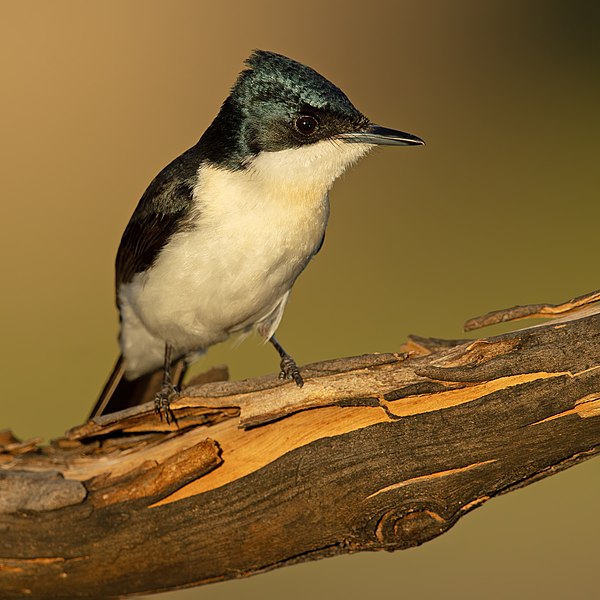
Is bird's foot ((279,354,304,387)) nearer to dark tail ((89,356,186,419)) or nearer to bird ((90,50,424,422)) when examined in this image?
bird ((90,50,424,422))

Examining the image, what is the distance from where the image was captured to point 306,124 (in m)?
5.60

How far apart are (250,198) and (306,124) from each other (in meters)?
0.55

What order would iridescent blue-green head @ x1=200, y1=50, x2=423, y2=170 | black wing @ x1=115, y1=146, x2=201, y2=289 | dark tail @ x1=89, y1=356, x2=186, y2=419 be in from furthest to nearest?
dark tail @ x1=89, y1=356, x2=186, y2=419
black wing @ x1=115, y1=146, x2=201, y2=289
iridescent blue-green head @ x1=200, y1=50, x2=423, y2=170

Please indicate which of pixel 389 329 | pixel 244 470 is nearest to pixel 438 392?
pixel 244 470

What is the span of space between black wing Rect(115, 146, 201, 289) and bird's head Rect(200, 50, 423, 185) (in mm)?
353

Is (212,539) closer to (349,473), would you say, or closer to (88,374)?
(349,473)

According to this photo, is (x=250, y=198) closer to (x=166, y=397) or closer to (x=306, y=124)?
(x=306, y=124)

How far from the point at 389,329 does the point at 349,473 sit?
6972mm

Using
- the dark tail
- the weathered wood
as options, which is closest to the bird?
the weathered wood

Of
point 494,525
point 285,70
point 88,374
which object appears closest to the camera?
point 285,70

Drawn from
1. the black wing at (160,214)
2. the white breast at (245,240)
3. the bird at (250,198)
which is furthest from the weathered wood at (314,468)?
the black wing at (160,214)

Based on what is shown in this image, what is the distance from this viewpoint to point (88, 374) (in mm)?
11609

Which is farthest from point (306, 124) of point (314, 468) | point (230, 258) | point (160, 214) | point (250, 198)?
point (314, 468)

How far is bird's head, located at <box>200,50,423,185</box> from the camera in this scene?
18.2ft
